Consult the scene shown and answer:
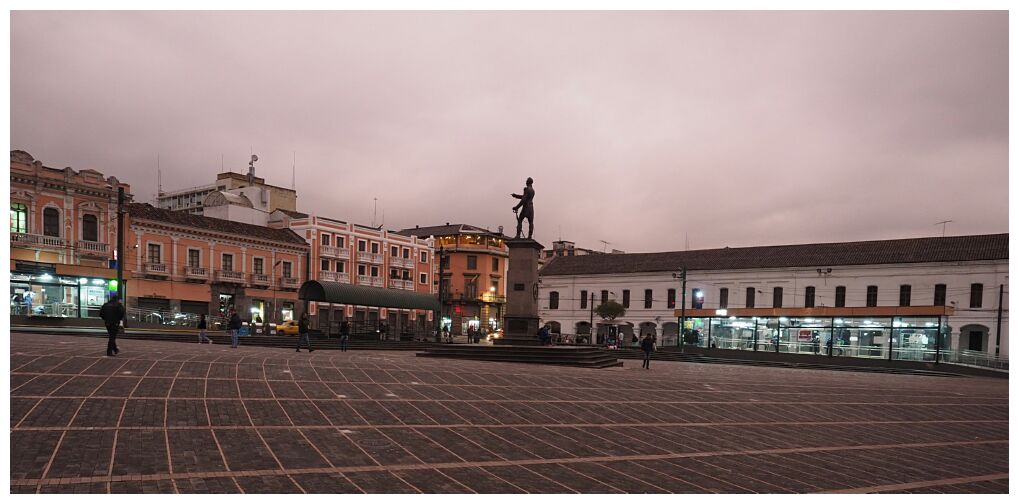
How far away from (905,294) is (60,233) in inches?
2034

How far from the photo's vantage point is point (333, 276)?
5484 cm

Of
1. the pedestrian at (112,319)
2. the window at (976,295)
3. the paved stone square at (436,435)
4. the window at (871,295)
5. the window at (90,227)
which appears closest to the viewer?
the paved stone square at (436,435)

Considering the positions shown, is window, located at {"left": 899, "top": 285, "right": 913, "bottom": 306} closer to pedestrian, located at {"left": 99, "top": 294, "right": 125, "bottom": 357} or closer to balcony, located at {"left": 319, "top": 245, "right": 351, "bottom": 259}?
balcony, located at {"left": 319, "top": 245, "right": 351, "bottom": 259}

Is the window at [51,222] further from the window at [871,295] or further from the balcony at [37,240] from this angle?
the window at [871,295]

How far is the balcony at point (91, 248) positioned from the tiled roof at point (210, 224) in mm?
2352

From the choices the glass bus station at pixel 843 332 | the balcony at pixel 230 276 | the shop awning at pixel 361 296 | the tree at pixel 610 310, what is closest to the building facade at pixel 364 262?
the balcony at pixel 230 276

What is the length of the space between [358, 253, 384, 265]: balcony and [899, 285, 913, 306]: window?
39.0 meters

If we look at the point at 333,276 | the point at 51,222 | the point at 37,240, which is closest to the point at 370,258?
the point at 333,276

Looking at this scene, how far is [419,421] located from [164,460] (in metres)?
3.44

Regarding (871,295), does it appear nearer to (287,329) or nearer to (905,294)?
(905,294)

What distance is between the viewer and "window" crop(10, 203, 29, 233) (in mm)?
36250

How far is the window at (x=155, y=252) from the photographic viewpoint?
1694 inches

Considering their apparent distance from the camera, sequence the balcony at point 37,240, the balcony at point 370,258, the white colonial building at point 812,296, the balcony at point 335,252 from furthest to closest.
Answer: the balcony at point 370,258 < the balcony at point 335,252 < the white colonial building at point 812,296 < the balcony at point 37,240

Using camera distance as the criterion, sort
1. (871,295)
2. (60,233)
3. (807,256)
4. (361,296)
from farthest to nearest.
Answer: (807,256), (871,295), (361,296), (60,233)
